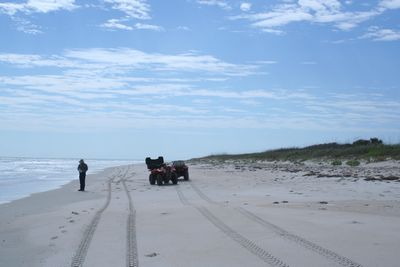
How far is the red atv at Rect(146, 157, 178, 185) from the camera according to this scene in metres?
25.1

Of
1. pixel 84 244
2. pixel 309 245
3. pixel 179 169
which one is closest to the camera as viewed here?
pixel 309 245

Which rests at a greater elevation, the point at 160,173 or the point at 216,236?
the point at 160,173

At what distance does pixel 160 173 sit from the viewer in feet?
82.1

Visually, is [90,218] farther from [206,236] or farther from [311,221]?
[311,221]

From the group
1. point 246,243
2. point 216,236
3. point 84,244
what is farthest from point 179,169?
point 246,243

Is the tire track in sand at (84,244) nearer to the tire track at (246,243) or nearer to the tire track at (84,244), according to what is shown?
the tire track at (84,244)

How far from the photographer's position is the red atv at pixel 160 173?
25061 mm

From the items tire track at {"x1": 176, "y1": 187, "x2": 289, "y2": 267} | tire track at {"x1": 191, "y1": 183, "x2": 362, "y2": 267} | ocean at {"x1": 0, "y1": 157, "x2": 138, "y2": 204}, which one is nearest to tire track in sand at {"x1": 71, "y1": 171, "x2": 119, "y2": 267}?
tire track at {"x1": 176, "y1": 187, "x2": 289, "y2": 267}

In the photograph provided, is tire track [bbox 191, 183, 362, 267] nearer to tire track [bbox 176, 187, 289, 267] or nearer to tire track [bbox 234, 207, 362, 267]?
tire track [bbox 234, 207, 362, 267]

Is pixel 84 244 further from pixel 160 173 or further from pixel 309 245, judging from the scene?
pixel 160 173

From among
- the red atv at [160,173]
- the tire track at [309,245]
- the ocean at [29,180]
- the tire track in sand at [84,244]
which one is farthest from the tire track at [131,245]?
the red atv at [160,173]

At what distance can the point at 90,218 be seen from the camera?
1193 cm

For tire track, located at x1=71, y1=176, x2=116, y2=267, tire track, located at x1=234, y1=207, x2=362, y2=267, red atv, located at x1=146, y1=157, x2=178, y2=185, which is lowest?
tire track, located at x1=71, y1=176, x2=116, y2=267

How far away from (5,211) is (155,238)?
868 cm
